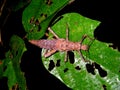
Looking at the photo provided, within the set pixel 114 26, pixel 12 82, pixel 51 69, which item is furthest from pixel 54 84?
pixel 114 26

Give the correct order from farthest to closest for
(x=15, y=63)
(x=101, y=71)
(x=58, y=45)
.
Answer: (x=58, y=45)
(x=101, y=71)
(x=15, y=63)

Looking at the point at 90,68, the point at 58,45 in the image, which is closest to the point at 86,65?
the point at 90,68

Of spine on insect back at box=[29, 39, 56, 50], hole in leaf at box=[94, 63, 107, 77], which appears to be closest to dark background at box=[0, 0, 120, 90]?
spine on insect back at box=[29, 39, 56, 50]

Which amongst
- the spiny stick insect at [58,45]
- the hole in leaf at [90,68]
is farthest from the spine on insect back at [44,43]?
the hole in leaf at [90,68]

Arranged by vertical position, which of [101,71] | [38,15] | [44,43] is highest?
[38,15]

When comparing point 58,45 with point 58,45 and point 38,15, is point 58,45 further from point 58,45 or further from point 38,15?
point 38,15

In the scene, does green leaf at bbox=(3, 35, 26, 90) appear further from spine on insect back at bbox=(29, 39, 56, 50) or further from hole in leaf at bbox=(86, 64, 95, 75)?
hole in leaf at bbox=(86, 64, 95, 75)
